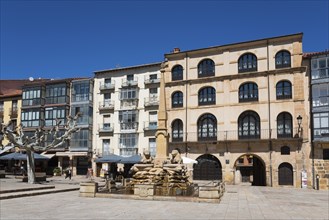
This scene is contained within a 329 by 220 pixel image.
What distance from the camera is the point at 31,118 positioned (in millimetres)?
48656

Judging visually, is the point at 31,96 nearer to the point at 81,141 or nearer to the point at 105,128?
the point at 81,141

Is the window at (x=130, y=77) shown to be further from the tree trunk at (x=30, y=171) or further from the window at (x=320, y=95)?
the window at (x=320, y=95)

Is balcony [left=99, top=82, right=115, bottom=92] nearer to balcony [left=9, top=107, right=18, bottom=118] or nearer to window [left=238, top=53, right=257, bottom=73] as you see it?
balcony [left=9, top=107, right=18, bottom=118]

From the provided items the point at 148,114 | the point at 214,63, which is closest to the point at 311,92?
the point at 214,63

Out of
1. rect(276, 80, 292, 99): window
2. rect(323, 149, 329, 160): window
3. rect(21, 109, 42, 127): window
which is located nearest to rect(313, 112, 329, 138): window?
rect(323, 149, 329, 160): window

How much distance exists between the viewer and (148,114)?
42.1 meters

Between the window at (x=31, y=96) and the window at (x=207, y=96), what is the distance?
22677 millimetres

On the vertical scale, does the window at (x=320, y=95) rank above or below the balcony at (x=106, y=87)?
below

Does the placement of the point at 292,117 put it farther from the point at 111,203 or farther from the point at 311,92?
the point at 111,203

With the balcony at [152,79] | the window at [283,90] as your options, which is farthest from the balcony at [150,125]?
the window at [283,90]

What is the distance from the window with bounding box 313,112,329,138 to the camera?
30812 millimetres

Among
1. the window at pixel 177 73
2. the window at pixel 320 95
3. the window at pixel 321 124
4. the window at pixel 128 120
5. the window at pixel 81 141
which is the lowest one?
the window at pixel 81 141

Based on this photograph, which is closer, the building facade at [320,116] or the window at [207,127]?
the building facade at [320,116]

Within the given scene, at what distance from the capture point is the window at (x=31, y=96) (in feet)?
159
